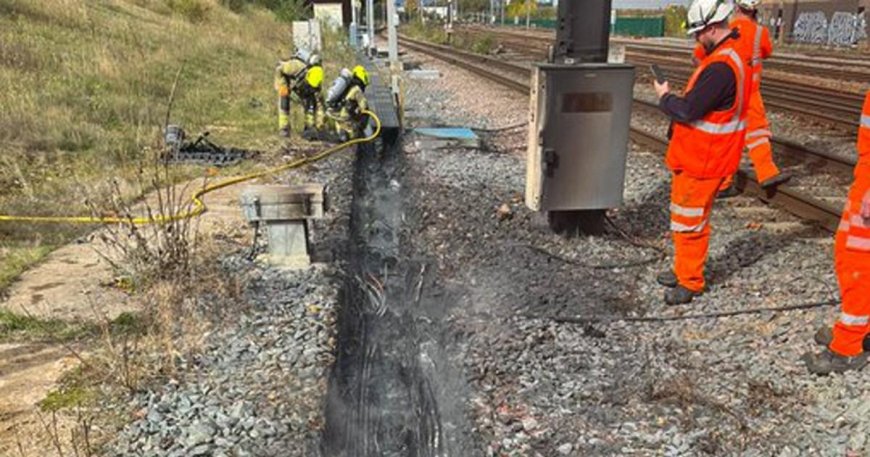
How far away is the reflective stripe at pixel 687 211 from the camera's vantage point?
4254 mm

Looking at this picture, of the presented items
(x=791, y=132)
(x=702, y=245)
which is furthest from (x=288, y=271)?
(x=791, y=132)

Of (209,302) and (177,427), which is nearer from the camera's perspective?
(177,427)

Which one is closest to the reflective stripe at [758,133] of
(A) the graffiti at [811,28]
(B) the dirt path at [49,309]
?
(B) the dirt path at [49,309]

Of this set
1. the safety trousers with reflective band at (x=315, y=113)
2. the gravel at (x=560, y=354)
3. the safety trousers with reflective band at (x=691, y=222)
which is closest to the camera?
the gravel at (x=560, y=354)

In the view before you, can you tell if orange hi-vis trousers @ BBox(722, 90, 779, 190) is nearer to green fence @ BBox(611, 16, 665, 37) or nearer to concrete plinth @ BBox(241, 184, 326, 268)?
concrete plinth @ BBox(241, 184, 326, 268)

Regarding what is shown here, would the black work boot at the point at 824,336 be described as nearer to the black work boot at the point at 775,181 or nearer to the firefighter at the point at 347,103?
the black work boot at the point at 775,181

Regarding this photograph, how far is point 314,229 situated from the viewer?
632 centimetres

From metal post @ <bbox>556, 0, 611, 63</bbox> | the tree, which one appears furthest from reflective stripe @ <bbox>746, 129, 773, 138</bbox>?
the tree

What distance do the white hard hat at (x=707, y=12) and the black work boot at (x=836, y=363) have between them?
2.08 m

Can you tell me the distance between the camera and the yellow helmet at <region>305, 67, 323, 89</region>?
9539 mm

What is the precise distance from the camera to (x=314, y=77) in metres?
9.53

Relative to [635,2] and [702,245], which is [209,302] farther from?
[635,2]

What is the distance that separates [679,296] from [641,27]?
Answer: 171ft

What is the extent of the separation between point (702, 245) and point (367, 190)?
5.06 metres
